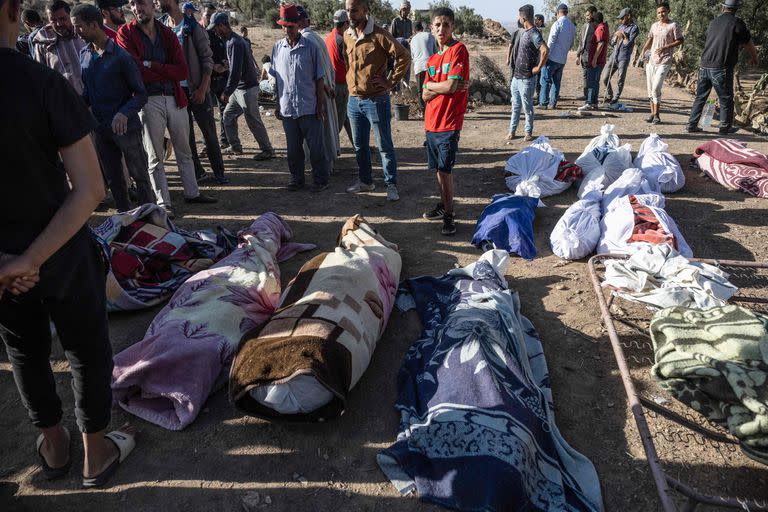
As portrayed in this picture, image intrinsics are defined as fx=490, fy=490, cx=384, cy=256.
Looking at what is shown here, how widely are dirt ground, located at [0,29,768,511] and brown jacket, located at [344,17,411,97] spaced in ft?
4.15

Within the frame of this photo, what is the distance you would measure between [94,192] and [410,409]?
1.76 metres

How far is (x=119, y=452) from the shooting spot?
2.36 meters

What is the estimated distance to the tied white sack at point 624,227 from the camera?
3.88 meters

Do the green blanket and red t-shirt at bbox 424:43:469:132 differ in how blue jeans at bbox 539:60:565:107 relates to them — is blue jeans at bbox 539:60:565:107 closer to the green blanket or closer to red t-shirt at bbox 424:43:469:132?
red t-shirt at bbox 424:43:469:132

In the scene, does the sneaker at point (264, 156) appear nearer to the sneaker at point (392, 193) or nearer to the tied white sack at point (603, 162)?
the sneaker at point (392, 193)

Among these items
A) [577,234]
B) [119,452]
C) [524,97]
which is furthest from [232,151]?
[119,452]

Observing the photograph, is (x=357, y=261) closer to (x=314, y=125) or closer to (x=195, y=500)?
(x=195, y=500)

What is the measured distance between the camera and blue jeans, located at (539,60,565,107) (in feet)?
30.4

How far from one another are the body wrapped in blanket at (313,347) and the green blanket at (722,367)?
148cm

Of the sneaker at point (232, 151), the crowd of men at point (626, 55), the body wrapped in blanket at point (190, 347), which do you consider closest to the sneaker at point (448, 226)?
the body wrapped in blanket at point (190, 347)

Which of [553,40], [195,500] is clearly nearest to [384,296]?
[195,500]

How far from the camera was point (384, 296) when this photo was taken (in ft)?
10.7

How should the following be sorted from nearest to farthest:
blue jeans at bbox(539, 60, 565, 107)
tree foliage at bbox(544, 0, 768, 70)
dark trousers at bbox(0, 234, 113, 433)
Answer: dark trousers at bbox(0, 234, 113, 433), blue jeans at bbox(539, 60, 565, 107), tree foliage at bbox(544, 0, 768, 70)

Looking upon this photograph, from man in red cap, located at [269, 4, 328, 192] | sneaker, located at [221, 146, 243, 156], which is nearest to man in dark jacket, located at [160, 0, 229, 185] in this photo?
man in red cap, located at [269, 4, 328, 192]
